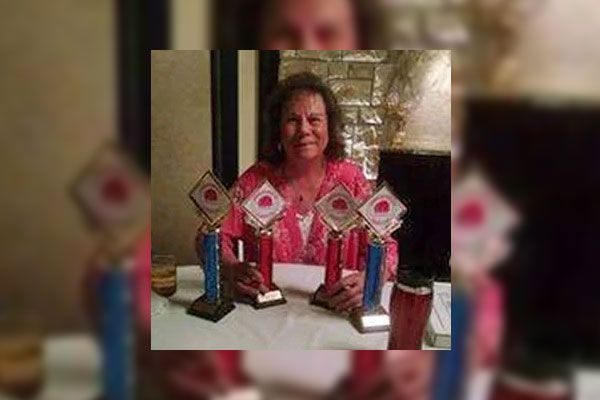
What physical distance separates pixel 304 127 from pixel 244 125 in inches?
2.8

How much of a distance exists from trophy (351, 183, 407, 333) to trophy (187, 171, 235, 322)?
167mm

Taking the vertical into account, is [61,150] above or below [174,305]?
above

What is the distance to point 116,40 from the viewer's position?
0.76 meters

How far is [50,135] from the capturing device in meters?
0.77

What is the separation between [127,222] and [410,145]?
35 cm

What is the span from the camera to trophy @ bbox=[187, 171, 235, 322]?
807mm

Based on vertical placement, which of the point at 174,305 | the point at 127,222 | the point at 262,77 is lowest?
the point at 174,305

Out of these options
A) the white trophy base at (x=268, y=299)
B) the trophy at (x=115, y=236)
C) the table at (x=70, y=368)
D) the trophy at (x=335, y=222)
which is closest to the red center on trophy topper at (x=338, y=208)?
the trophy at (x=335, y=222)

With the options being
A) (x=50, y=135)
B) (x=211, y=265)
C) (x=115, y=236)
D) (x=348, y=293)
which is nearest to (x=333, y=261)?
(x=348, y=293)

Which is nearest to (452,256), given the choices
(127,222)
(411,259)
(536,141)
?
(411,259)

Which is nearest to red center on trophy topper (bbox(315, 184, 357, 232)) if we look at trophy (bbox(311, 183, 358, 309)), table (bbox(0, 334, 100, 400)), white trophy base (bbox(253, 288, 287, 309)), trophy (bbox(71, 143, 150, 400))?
trophy (bbox(311, 183, 358, 309))

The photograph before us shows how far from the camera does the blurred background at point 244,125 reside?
2.49ft

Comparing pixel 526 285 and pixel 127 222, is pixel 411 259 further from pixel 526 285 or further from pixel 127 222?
pixel 127 222

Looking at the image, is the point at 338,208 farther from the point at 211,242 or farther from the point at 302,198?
the point at 211,242
